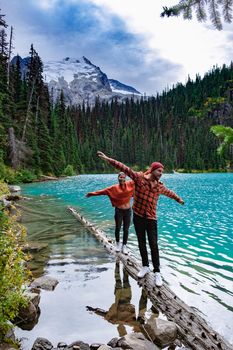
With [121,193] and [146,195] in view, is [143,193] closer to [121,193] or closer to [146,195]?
[146,195]

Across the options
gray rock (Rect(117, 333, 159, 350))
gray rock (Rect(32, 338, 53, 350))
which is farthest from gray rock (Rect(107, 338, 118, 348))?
gray rock (Rect(32, 338, 53, 350))

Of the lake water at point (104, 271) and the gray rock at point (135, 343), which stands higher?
the gray rock at point (135, 343)

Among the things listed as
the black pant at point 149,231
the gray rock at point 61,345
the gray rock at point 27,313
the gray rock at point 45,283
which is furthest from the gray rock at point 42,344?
the black pant at point 149,231

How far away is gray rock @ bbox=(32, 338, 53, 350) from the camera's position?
18.0 ft

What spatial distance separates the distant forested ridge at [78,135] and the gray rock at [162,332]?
129 inches

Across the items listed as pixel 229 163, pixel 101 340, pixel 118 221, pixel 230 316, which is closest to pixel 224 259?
pixel 118 221

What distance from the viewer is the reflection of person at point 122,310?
6785 millimetres

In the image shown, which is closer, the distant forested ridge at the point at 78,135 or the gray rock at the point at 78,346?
the gray rock at the point at 78,346

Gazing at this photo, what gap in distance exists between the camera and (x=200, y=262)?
11.8 metres

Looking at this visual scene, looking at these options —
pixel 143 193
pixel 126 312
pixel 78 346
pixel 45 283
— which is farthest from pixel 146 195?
pixel 45 283

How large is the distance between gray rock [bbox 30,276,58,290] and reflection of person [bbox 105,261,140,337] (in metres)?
1.58

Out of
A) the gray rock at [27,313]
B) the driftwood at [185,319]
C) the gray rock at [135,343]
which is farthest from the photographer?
the gray rock at [27,313]

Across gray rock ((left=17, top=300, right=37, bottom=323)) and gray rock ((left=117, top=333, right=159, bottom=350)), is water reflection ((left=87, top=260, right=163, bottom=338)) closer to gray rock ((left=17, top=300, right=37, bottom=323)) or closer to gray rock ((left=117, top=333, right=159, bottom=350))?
gray rock ((left=117, top=333, right=159, bottom=350))

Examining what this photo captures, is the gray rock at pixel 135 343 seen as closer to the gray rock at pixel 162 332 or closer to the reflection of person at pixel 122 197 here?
the gray rock at pixel 162 332
